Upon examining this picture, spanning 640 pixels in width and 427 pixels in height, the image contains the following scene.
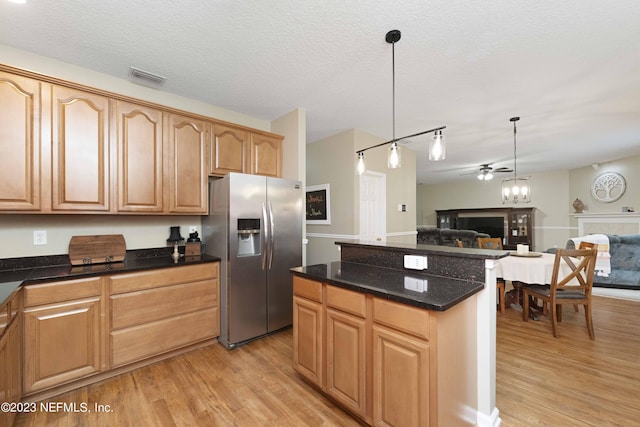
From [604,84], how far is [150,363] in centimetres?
527

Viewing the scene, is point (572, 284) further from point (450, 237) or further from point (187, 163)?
point (187, 163)

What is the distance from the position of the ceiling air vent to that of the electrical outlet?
1633 mm

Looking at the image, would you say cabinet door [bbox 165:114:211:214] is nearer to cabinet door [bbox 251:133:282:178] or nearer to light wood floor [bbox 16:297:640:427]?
cabinet door [bbox 251:133:282:178]

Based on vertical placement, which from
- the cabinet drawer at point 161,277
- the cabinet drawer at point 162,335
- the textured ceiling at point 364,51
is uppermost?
the textured ceiling at point 364,51

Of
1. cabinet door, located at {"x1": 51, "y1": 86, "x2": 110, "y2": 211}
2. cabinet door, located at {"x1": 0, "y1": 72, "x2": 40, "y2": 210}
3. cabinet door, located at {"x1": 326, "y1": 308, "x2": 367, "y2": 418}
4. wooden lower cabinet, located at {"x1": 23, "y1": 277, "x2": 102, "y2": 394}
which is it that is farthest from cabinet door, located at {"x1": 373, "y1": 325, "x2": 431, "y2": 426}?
cabinet door, located at {"x1": 0, "y1": 72, "x2": 40, "y2": 210}

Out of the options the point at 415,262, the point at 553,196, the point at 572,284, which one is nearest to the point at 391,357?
the point at 415,262

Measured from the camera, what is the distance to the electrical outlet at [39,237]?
7.52 ft

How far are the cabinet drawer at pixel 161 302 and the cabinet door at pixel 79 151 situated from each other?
33.5 inches

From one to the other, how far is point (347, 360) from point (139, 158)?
2.52 m

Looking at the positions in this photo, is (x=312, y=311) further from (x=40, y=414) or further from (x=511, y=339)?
(x=511, y=339)

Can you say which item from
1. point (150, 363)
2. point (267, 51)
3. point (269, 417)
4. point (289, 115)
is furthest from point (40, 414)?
point (289, 115)

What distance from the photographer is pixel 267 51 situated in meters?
2.20

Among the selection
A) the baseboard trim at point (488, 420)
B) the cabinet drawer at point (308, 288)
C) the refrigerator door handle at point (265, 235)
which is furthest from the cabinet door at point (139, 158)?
the baseboard trim at point (488, 420)

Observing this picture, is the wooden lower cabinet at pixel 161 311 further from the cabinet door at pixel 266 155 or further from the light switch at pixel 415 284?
the light switch at pixel 415 284
